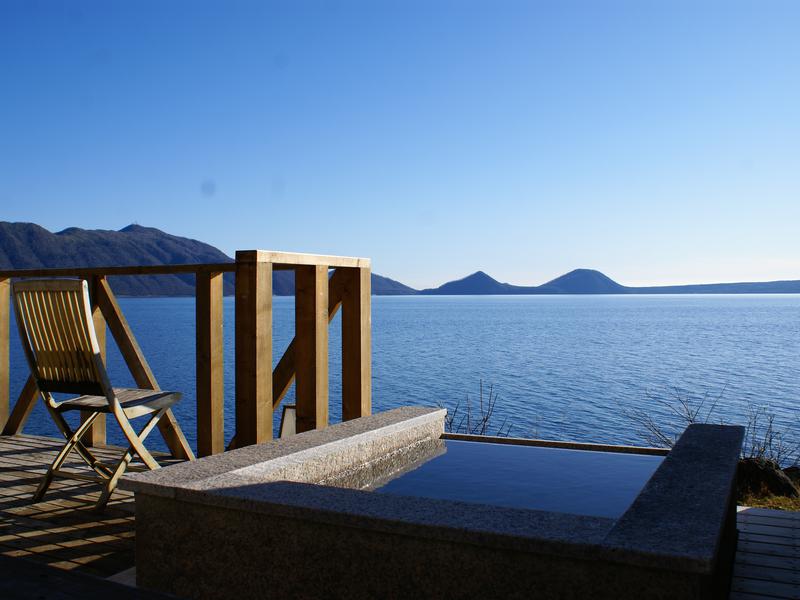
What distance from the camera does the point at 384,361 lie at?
30.6 meters

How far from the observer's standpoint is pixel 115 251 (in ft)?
428

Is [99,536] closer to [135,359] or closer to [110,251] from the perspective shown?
[135,359]

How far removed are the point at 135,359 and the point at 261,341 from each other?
1426 mm

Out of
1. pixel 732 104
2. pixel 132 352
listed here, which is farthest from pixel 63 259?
pixel 132 352

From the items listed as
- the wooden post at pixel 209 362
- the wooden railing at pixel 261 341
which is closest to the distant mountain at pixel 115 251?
the wooden railing at pixel 261 341

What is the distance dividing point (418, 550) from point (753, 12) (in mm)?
12821

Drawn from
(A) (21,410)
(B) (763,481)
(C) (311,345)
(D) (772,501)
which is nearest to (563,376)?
(B) (763,481)

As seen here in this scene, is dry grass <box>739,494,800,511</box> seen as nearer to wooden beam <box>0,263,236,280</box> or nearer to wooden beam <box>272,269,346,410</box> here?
wooden beam <box>272,269,346,410</box>

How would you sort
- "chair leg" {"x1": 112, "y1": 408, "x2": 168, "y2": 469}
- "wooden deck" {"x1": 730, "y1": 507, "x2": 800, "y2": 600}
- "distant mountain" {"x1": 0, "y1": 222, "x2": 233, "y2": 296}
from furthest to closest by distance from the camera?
"distant mountain" {"x1": 0, "y1": 222, "x2": 233, "y2": 296} → "chair leg" {"x1": 112, "y1": 408, "x2": 168, "y2": 469} → "wooden deck" {"x1": 730, "y1": 507, "x2": 800, "y2": 600}

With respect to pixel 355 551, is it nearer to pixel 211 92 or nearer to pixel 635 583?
pixel 635 583

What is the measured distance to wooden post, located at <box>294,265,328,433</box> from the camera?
375 centimetres

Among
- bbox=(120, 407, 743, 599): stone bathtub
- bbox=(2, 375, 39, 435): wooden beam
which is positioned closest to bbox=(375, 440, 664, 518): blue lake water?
bbox=(120, 407, 743, 599): stone bathtub

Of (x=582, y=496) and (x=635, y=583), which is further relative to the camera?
(x=582, y=496)

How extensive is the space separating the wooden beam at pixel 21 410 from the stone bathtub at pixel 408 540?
9.79 ft
